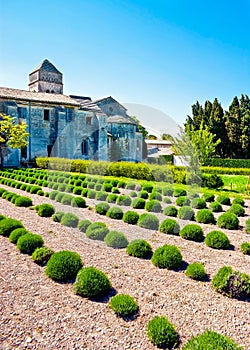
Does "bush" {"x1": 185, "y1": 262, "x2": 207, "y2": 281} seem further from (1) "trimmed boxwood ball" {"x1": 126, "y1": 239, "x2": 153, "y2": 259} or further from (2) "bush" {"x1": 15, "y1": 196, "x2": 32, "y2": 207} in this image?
(2) "bush" {"x1": 15, "y1": 196, "x2": 32, "y2": 207}

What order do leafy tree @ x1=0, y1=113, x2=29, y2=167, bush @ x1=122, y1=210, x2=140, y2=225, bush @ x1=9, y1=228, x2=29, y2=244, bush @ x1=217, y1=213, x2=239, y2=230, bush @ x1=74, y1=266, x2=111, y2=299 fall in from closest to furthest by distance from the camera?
bush @ x1=74, y1=266, x2=111, y2=299 → bush @ x1=9, y1=228, x2=29, y2=244 → bush @ x1=217, y1=213, x2=239, y2=230 → bush @ x1=122, y1=210, x2=140, y2=225 → leafy tree @ x1=0, y1=113, x2=29, y2=167

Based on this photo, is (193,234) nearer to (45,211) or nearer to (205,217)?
(205,217)

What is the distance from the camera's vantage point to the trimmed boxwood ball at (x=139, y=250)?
19.6 feet

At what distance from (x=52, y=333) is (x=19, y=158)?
2744 centimetres

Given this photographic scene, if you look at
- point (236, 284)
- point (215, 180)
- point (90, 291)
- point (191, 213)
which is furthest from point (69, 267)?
point (215, 180)

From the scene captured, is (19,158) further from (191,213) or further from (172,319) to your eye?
(172,319)

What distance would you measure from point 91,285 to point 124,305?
2.01 ft

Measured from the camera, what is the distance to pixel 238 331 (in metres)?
3.76

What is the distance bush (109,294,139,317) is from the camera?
4.00 meters

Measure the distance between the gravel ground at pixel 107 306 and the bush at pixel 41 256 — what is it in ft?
0.36

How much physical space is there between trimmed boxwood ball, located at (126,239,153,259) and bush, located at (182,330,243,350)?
2.58 metres

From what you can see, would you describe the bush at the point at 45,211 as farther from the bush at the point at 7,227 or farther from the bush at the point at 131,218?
the bush at the point at 131,218

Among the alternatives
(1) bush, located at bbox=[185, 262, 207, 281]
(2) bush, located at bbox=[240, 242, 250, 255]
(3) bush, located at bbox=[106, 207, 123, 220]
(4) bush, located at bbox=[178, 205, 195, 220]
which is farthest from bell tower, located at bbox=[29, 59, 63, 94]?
(1) bush, located at bbox=[185, 262, 207, 281]

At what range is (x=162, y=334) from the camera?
11.5 ft
